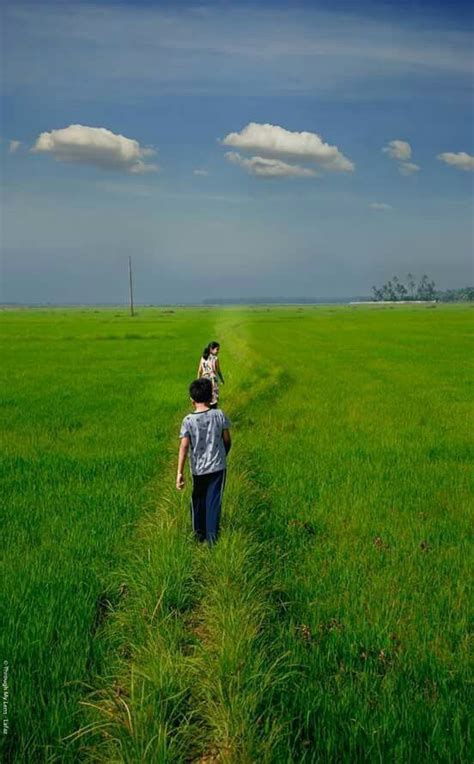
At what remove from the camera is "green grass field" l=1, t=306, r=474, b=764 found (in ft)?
9.43

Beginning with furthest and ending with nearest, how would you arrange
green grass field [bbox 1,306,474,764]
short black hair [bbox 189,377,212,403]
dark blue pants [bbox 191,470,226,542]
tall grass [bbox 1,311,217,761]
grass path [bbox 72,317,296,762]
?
dark blue pants [bbox 191,470,226,542]
short black hair [bbox 189,377,212,403]
tall grass [bbox 1,311,217,761]
green grass field [bbox 1,306,474,764]
grass path [bbox 72,317,296,762]

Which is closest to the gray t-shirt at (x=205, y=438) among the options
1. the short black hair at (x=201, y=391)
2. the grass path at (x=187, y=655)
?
the short black hair at (x=201, y=391)

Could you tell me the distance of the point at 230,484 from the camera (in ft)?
21.1

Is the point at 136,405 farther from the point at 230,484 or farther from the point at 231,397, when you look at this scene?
the point at 230,484

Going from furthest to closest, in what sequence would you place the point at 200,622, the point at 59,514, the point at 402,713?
the point at 59,514 → the point at 200,622 → the point at 402,713

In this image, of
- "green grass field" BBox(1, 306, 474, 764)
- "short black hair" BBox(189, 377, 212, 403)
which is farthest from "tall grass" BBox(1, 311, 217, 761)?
"short black hair" BBox(189, 377, 212, 403)

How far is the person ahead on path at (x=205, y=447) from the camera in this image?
15.1 feet

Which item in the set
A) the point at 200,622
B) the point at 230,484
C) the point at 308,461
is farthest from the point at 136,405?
the point at 200,622

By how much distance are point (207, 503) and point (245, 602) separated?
0.97m

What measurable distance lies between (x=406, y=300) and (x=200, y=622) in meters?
200

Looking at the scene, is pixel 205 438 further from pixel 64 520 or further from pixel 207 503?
pixel 64 520

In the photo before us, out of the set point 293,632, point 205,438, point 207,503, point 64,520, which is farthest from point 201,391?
point 64,520

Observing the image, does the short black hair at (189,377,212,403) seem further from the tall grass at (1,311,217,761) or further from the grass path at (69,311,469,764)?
the tall grass at (1,311,217,761)

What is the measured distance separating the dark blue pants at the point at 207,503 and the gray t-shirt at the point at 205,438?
0.24ft
